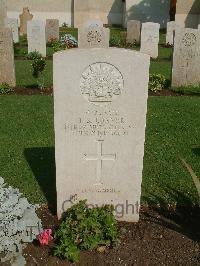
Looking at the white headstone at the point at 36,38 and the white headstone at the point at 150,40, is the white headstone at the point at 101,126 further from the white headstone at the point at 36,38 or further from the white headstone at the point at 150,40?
the white headstone at the point at 150,40

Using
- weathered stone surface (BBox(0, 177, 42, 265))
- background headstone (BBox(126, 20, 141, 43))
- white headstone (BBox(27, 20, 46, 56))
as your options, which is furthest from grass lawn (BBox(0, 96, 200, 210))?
background headstone (BBox(126, 20, 141, 43))

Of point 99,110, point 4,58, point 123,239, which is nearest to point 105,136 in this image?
point 99,110

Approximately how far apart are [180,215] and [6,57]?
7.26 m

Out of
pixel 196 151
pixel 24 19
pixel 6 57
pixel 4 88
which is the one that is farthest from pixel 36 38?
pixel 196 151

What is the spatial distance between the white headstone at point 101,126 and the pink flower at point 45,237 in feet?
1.53

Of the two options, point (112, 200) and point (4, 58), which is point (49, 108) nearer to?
point (4, 58)

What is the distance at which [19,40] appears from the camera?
20.2m

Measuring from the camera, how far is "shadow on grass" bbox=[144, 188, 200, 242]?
418 cm

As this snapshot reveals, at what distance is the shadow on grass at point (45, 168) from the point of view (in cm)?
486

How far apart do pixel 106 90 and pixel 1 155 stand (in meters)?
2.90

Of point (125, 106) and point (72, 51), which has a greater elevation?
point (72, 51)

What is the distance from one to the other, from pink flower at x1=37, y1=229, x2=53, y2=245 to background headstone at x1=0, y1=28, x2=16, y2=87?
727cm

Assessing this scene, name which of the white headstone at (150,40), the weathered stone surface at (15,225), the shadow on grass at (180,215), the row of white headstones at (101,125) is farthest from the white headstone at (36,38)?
the weathered stone surface at (15,225)

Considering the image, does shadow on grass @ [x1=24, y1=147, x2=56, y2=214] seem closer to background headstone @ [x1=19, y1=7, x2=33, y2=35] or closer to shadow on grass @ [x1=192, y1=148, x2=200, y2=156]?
shadow on grass @ [x1=192, y1=148, x2=200, y2=156]
